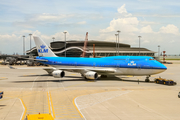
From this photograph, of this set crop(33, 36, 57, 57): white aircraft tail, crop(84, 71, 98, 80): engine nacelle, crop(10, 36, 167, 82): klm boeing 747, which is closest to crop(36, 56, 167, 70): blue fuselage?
crop(10, 36, 167, 82): klm boeing 747

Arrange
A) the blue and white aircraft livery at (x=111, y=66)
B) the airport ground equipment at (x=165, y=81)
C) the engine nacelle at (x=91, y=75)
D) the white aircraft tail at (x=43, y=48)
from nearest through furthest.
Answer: the airport ground equipment at (x=165, y=81)
the blue and white aircraft livery at (x=111, y=66)
the engine nacelle at (x=91, y=75)
the white aircraft tail at (x=43, y=48)

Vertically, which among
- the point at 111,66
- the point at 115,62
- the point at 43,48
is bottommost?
the point at 111,66

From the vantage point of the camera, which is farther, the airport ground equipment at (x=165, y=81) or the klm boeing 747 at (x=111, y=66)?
the klm boeing 747 at (x=111, y=66)

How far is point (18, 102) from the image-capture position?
26234 millimetres

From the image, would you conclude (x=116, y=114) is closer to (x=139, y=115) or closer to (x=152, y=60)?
(x=139, y=115)

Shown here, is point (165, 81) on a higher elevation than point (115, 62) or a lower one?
lower

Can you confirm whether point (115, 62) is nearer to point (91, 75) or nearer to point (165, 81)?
point (91, 75)

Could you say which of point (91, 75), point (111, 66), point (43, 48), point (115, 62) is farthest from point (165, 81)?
point (43, 48)

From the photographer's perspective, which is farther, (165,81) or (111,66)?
(111,66)

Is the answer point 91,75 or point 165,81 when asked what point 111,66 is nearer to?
point 91,75

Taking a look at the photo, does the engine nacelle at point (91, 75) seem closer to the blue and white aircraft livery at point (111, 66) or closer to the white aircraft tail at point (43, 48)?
the blue and white aircraft livery at point (111, 66)

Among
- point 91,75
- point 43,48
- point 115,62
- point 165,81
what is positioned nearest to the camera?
point 165,81

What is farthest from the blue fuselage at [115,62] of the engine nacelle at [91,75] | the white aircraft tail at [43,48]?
the engine nacelle at [91,75]

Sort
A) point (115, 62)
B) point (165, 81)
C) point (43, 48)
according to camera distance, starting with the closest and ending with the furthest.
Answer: point (165, 81)
point (115, 62)
point (43, 48)
